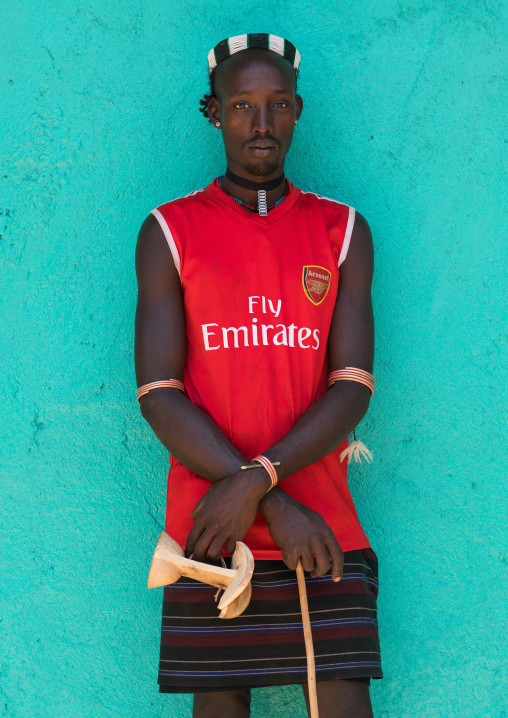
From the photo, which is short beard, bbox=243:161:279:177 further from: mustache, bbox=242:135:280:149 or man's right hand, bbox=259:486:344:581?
man's right hand, bbox=259:486:344:581

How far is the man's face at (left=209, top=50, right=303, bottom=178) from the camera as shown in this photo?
208 centimetres

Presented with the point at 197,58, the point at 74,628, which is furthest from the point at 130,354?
the point at 197,58

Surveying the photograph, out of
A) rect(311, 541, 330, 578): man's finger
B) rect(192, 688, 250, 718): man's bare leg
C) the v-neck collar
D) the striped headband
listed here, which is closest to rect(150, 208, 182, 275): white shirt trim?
the v-neck collar

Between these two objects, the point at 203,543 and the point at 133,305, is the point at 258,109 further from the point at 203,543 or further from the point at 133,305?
the point at 203,543

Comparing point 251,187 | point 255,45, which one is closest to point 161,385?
point 251,187

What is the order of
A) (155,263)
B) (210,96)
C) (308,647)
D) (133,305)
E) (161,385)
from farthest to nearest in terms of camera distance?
(133,305) → (210,96) → (155,263) → (161,385) → (308,647)

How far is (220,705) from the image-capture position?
195 centimetres

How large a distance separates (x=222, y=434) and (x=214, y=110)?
106 cm

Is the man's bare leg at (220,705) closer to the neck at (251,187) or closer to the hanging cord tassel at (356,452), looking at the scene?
the hanging cord tassel at (356,452)

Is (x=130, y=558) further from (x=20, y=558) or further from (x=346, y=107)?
(x=346, y=107)

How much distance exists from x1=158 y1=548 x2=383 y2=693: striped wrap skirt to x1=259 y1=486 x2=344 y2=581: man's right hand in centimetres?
16

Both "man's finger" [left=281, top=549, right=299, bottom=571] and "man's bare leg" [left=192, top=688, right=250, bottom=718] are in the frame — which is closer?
"man's finger" [left=281, top=549, right=299, bottom=571]

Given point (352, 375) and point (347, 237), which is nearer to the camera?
point (352, 375)

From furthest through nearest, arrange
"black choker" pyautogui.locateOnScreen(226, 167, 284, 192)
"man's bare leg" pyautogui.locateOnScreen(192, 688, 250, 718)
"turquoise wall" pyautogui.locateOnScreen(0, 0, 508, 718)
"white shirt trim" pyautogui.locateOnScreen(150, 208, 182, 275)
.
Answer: "turquoise wall" pyautogui.locateOnScreen(0, 0, 508, 718), "black choker" pyautogui.locateOnScreen(226, 167, 284, 192), "white shirt trim" pyautogui.locateOnScreen(150, 208, 182, 275), "man's bare leg" pyautogui.locateOnScreen(192, 688, 250, 718)
